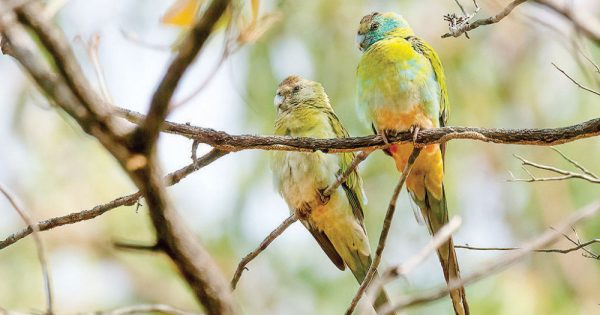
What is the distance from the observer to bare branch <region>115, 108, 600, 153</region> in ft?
8.75

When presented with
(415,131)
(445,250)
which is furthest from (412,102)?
(445,250)

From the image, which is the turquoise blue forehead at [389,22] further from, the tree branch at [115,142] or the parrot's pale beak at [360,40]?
the tree branch at [115,142]

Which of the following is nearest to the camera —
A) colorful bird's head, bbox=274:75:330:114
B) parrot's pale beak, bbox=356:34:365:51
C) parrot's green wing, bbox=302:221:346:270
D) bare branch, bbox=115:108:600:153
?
bare branch, bbox=115:108:600:153

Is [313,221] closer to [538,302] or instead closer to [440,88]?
[440,88]

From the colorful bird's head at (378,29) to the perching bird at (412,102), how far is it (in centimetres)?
1

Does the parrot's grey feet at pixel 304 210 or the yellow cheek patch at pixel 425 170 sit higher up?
the parrot's grey feet at pixel 304 210

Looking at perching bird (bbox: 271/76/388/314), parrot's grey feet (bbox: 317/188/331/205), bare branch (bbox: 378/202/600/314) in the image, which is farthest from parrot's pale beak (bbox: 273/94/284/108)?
bare branch (bbox: 378/202/600/314)

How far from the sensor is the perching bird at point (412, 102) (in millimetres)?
3703

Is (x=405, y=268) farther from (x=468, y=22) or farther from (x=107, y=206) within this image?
(x=107, y=206)

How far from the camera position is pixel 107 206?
2.80 metres

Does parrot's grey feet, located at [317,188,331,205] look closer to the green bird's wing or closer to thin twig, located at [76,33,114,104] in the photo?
the green bird's wing

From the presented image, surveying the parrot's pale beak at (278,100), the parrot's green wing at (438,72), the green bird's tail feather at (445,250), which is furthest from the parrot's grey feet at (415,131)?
the parrot's pale beak at (278,100)

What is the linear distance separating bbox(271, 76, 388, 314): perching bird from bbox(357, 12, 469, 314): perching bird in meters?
0.44

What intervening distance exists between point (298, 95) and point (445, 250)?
1.62m
